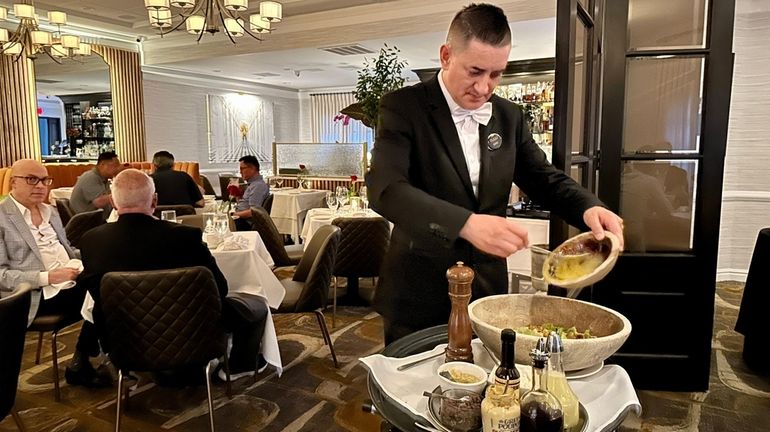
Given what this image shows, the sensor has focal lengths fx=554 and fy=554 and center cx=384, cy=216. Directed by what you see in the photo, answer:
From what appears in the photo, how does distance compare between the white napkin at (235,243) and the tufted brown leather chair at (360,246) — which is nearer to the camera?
the white napkin at (235,243)

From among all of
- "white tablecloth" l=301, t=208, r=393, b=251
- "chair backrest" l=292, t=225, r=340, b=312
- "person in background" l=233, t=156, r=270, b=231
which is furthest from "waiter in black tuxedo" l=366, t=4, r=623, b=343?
"person in background" l=233, t=156, r=270, b=231

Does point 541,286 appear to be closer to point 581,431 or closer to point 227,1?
point 581,431

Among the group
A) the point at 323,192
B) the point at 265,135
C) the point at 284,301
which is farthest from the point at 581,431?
the point at 265,135

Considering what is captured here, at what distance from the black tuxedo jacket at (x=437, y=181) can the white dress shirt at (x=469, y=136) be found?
1 cm

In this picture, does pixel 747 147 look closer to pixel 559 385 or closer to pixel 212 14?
pixel 212 14

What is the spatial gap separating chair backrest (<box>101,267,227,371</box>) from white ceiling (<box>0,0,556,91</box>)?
17.9 ft

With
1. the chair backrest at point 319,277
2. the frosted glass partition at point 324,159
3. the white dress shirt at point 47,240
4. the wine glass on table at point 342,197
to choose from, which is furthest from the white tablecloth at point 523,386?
the frosted glass partition at point 324,159

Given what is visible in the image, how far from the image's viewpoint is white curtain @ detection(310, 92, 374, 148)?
13.8m

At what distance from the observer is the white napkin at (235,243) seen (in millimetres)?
3260

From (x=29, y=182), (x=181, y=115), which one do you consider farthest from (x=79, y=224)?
(x=181, y=115)

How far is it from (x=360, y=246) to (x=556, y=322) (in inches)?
125

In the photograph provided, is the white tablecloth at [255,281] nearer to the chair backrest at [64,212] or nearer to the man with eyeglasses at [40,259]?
the man with eyeglasses at [40,259]

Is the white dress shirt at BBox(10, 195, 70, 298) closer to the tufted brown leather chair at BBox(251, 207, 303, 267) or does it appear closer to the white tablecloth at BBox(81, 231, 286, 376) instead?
the white tablecloth at BBox(81, 231, 286, 376)

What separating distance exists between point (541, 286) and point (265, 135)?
12756 mm
